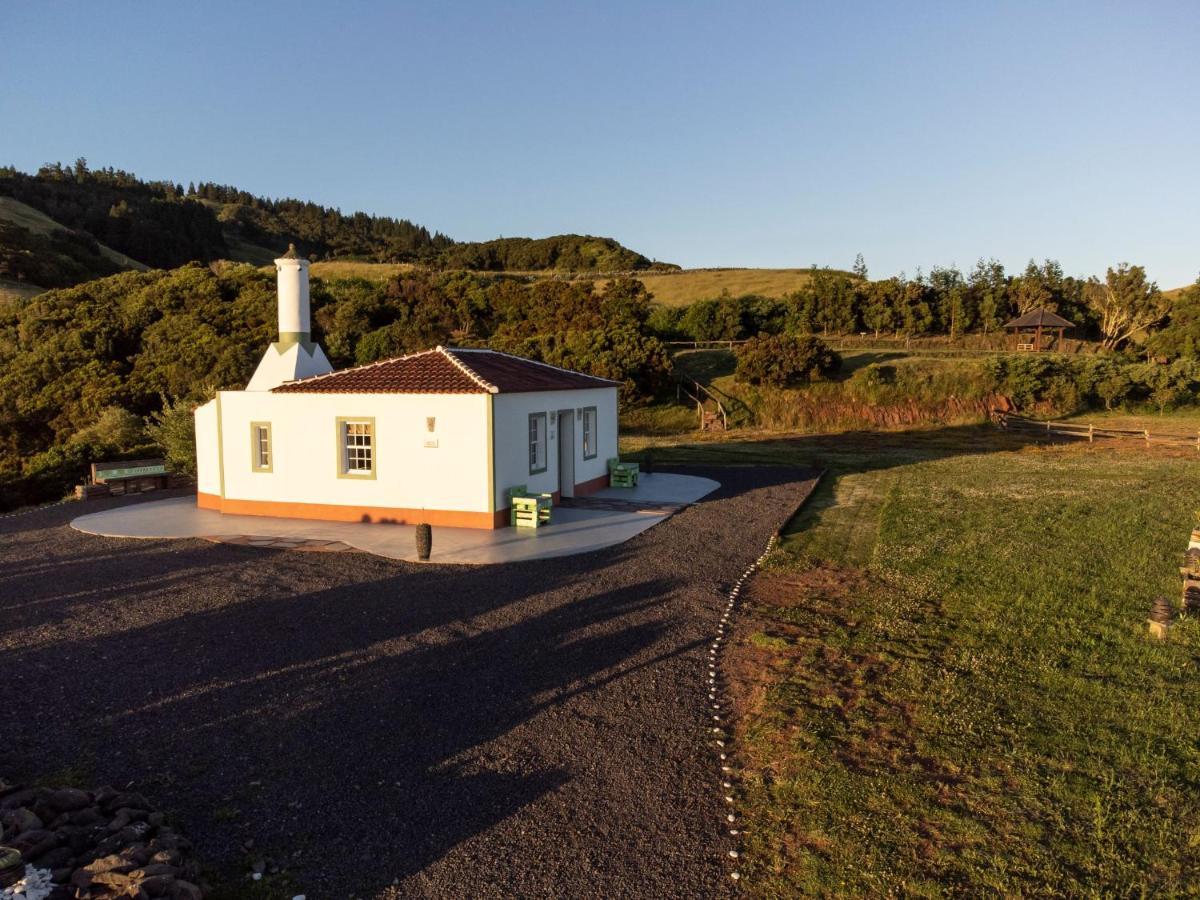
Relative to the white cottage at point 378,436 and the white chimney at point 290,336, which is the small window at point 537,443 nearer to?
the white cottage at point 378,436

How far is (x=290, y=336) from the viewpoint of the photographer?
17781 millimetres

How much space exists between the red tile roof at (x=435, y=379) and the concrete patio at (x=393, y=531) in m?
2.53

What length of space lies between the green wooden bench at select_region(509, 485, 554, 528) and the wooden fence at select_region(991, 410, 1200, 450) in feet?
80.9

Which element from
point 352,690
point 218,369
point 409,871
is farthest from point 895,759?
point 218,369

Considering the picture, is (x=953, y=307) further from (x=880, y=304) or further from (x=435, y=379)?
(x=435, y=379)

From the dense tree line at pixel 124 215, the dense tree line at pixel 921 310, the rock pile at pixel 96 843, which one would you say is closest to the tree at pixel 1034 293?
the dense tree line at pixel 921 310

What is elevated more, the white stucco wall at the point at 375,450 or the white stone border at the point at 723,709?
the white stucco wall at the point at 375,450

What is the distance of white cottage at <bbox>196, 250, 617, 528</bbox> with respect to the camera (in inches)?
594

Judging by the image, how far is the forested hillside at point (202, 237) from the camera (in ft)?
250

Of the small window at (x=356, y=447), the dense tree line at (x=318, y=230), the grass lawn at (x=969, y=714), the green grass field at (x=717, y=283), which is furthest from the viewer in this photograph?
the dense tree line at (x=318, y=230)

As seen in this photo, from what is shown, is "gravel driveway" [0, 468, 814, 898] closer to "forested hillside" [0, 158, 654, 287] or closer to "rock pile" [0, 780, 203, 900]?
"rock pile" [0, 780, 203, 900]

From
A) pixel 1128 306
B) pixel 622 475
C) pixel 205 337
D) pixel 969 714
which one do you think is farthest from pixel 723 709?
pixel 1128 306

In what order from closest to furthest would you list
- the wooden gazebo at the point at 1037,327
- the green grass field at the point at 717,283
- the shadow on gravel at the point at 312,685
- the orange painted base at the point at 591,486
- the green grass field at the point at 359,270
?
the shadow on gravel at the point at 312,685, the orange painted base at the point at 591,486, the wooden gazebo at the point at 1037,327, the green grass field at the point at 717,283, the green grass field at the point at 359,270

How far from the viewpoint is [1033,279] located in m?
56.5
